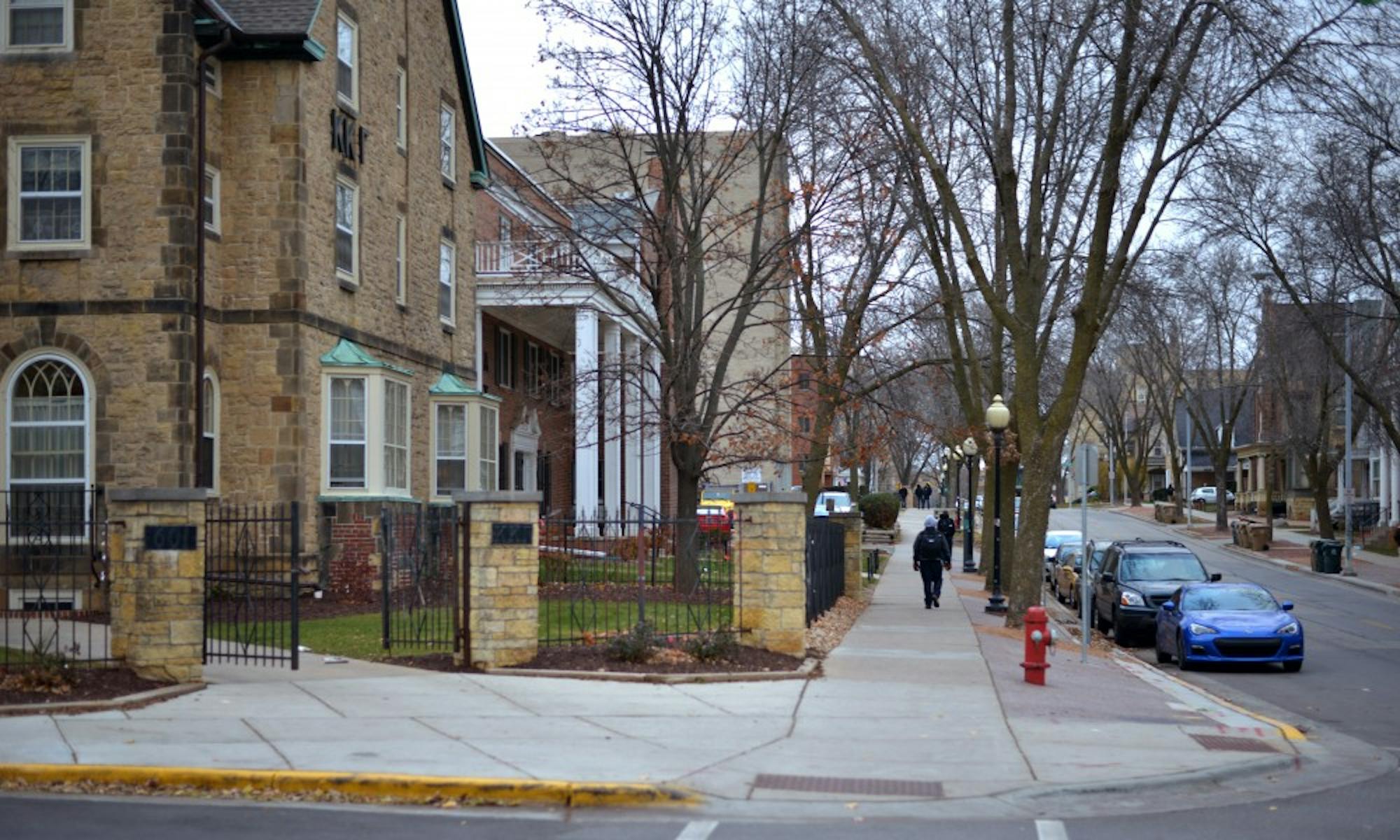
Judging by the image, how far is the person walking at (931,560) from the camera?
89.7ft

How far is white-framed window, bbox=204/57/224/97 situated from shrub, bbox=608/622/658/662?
462 inches

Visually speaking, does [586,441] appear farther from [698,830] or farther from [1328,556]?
[698,830]

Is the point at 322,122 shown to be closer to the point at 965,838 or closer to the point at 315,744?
the point at 315,744

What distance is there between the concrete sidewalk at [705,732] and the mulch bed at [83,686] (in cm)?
58

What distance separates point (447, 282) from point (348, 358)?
681 centimetres

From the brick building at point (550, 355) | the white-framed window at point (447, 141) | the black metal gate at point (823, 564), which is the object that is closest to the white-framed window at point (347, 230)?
the brick building at point (550, 355)

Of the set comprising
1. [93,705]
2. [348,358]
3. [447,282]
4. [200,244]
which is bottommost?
[93,705]

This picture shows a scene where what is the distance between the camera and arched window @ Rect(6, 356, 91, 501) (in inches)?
867

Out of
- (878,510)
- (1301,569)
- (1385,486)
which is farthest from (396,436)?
(1385,486)

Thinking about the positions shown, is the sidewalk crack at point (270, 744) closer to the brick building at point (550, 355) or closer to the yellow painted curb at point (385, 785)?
the yellow painted curb at point (385, 785)

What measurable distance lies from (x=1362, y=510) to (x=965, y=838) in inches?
2502

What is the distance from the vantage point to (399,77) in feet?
93.4

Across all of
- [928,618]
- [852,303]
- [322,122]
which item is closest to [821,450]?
[852,303]

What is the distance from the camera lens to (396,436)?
84.6ft
